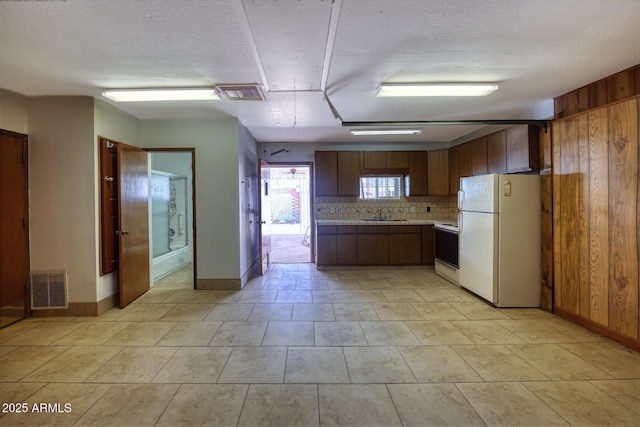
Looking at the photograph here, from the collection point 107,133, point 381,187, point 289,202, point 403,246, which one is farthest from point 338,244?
Answer: point 289,202

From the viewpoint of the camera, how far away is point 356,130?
4801 mm

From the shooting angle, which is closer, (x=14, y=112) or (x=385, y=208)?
(x=14, y=112)

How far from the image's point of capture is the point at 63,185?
323 centimetres

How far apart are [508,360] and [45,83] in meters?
5.05

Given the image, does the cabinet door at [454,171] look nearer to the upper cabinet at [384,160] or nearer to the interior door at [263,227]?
the upper cabinet at [384,160]

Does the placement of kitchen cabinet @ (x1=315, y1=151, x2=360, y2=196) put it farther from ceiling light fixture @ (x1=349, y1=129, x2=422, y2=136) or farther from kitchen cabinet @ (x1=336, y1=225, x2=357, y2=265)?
kitchen cabinet @ (x1=336, y1=225, x2=357, y2=265)

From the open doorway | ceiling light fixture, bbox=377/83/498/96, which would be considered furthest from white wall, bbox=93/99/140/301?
the open doorway

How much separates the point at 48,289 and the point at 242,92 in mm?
3204

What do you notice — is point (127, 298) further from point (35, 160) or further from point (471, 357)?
point (471, 357)

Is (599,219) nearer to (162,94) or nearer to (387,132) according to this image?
(387,132)

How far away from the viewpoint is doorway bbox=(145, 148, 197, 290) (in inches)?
200

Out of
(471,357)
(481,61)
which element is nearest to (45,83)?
(481,61)

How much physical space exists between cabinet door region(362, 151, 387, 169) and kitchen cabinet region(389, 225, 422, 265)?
4.25 feet

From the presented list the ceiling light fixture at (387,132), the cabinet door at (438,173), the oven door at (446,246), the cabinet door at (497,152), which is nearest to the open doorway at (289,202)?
the cabinet door at (438,173)
